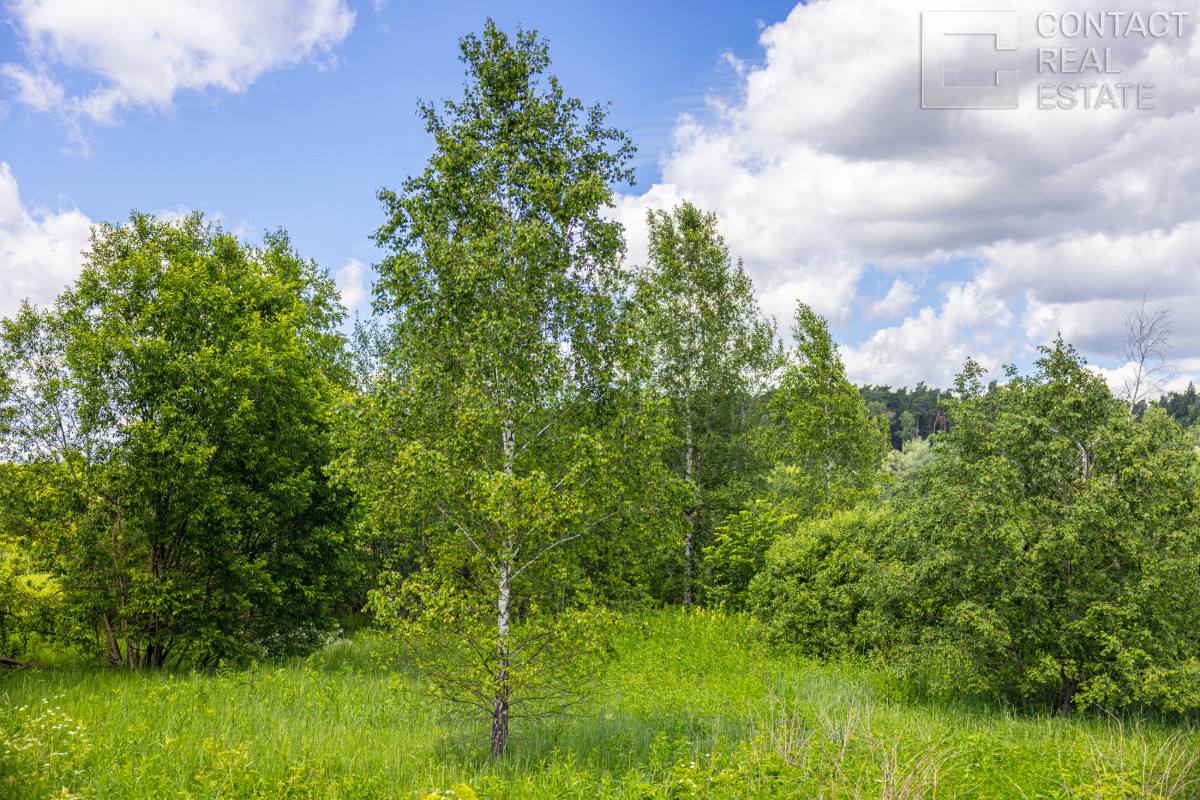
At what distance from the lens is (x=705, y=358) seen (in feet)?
74.3

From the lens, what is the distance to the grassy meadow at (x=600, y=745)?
6.59 meters

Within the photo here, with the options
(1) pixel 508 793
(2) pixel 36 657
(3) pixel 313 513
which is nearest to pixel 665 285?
(3) pixel 313 513

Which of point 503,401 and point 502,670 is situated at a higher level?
point 503,401

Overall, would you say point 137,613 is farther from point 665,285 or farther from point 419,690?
point 665,285

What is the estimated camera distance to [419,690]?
7859 millimetres

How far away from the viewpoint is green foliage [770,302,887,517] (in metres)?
23.6

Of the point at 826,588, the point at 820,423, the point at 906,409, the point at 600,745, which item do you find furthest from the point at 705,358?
the point at 906,409

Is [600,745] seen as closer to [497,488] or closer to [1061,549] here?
[497,488]

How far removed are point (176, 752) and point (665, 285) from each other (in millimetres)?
18809

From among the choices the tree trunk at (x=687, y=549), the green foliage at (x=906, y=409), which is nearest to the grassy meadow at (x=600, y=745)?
the tree trunk at (x=687, y=549)

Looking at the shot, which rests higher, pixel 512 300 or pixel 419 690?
pixel 512 300

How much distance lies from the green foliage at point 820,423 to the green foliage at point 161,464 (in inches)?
626

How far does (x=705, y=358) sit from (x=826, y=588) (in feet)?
32.3

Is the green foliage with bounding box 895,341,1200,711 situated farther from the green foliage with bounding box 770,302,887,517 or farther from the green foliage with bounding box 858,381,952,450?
the green foliage with bounding box 858,381,952,450
